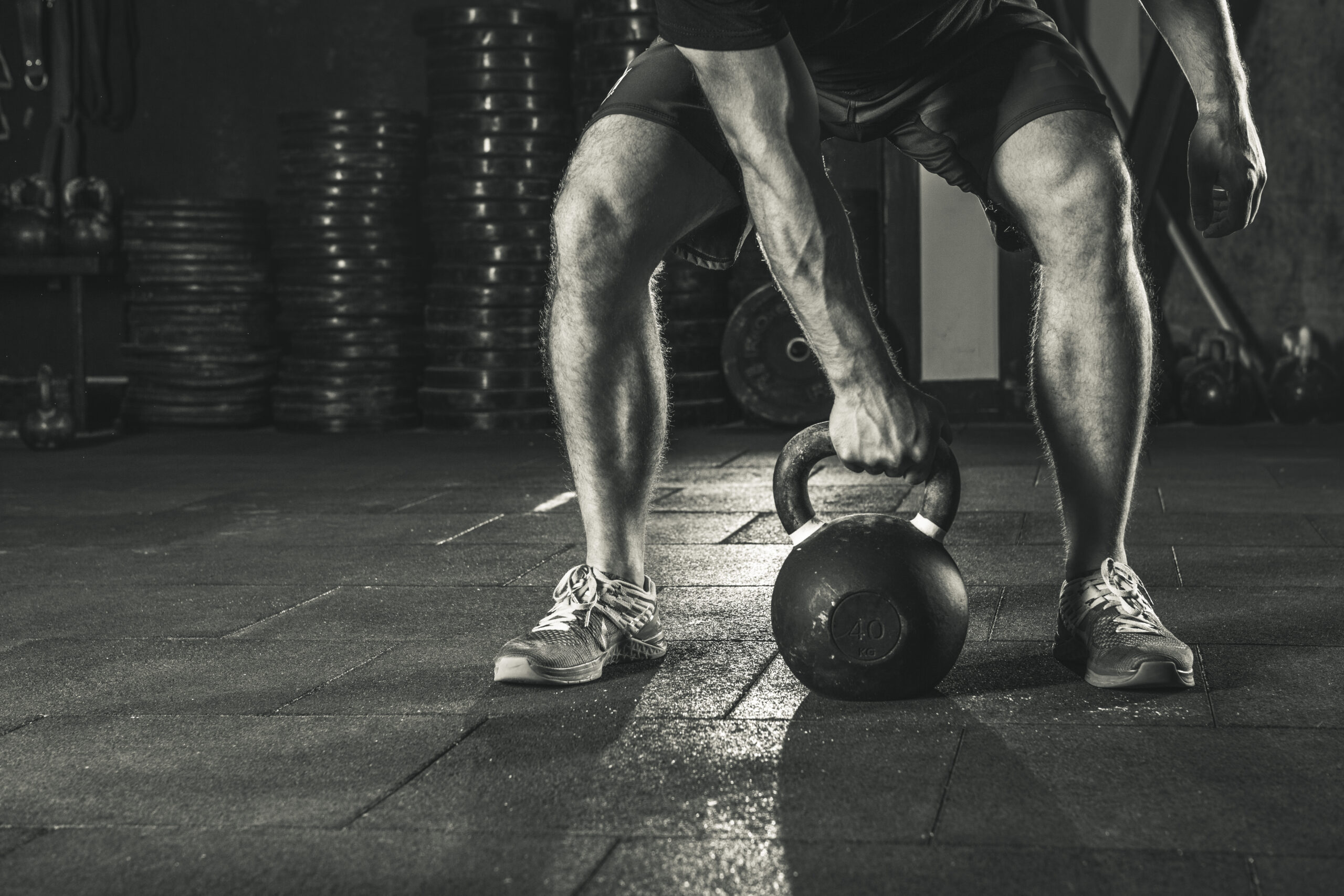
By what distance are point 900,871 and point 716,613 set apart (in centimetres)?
109

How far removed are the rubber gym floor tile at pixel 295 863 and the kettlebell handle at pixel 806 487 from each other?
1.76 ft

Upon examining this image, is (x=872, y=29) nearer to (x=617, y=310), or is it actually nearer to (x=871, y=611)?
(x=617, y=310)

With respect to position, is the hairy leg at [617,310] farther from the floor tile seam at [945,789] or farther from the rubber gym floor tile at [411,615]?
the floor tile seam at [945,789]

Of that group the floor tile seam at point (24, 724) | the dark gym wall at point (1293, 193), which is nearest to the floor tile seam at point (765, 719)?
the floor tile seam at point (24, 724)

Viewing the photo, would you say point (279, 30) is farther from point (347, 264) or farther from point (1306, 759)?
point (1306, 759)

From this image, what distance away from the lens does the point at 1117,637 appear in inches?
67.6

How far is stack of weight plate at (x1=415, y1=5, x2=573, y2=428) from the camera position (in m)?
5.88

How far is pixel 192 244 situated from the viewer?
20.1ft

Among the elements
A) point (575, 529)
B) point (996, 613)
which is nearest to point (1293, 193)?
point (575, 529)

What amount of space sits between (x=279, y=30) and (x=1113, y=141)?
585cm

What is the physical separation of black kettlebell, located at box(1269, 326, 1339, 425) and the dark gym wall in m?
0.40

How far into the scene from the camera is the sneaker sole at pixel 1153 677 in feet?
5.49

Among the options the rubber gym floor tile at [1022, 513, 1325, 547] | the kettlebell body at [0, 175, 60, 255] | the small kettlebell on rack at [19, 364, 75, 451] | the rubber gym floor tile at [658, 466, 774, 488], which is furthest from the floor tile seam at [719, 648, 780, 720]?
the kettlebell body at [0, 175, 60, 255]

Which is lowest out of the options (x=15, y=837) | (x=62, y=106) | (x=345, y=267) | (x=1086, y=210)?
(x=15, y=837)
